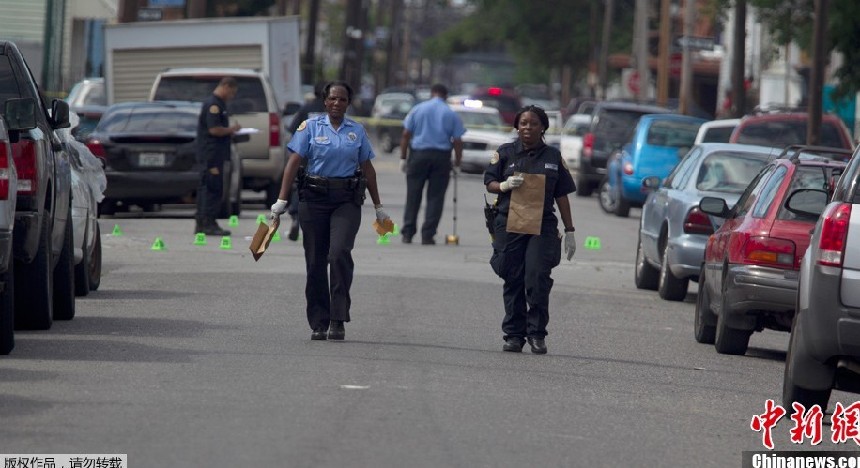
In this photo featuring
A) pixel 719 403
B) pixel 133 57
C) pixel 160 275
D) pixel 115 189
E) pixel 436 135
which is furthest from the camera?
pixel 133 57

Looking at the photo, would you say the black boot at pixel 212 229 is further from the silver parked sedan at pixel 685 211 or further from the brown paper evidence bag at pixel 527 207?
the brown paper evidence bag at pixel 527 207

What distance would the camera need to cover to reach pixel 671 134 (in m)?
28.4

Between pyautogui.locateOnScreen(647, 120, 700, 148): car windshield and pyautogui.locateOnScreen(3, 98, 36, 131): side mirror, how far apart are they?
714 inches

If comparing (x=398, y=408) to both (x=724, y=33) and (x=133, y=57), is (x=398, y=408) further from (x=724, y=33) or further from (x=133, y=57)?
(x=724, y=33)

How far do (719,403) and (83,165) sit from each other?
6.68 metres

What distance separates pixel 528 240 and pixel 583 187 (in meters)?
22.4

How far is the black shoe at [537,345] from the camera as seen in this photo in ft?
38.5

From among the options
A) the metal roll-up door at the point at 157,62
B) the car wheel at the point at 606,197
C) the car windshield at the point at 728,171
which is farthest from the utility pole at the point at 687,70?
the car windshield at the point at 728,171

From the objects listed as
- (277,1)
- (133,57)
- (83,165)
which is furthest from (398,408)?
(277,1)

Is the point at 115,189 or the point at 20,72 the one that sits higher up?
the point at 20,72

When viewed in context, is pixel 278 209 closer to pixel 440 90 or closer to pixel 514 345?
pixel 514 345

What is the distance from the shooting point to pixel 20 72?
12.0m

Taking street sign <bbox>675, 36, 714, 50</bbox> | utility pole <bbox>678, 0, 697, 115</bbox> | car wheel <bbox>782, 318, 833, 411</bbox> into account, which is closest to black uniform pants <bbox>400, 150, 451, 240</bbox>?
car wheel <bbox>782, 318, 833, 411</bbox>

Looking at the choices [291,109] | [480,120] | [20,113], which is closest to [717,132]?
[291,109]
